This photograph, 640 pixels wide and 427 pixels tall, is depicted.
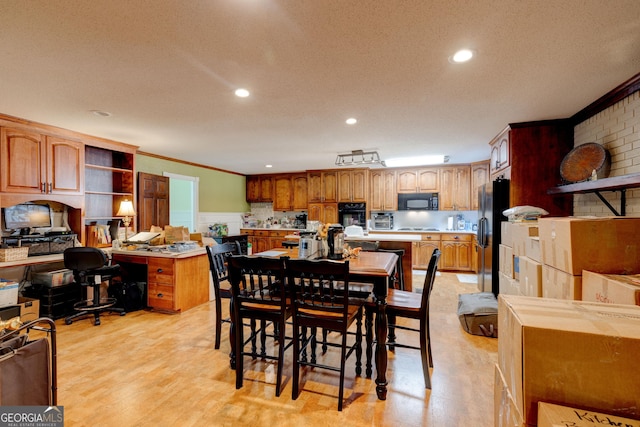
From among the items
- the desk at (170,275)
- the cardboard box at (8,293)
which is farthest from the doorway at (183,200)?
the cardboard box at (8,293)

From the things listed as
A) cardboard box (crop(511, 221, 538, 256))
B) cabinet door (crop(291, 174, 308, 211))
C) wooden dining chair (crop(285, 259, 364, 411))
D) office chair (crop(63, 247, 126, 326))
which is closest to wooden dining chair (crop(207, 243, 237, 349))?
wooden dining chair (crop(285, 259, 364, 411))

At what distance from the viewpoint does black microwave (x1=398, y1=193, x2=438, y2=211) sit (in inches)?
249

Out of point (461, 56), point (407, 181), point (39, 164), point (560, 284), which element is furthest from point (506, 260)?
point (39, 164)

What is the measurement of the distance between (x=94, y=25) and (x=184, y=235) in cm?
281

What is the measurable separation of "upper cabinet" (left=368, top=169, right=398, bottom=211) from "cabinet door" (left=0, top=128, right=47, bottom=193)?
216 inches

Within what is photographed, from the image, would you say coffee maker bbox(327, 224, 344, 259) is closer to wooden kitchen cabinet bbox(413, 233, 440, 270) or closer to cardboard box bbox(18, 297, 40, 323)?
cardboard box bbox(18, 297, 40, 323)

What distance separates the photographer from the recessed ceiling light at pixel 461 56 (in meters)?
1.82

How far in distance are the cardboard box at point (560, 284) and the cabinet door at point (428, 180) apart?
4463mm

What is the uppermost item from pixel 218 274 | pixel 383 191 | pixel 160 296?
pixel 383 191

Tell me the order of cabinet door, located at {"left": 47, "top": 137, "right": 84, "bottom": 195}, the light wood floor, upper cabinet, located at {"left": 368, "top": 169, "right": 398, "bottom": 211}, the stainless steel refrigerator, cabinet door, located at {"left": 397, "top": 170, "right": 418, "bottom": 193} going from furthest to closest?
upper cabinet, located at {"left": 368, "top": 169, "right": 398, "bottom": 211}
cabinet door, located at {"left": 397, "top": 170, "right": 418, "bottom": 193}
the stainless steel refrigerator
cabinet door, located at {"left": 47, "top": 137, "right": 84, "bottom": 195}
the light wood floor

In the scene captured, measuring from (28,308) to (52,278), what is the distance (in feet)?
1.21

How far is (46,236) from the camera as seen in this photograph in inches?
139

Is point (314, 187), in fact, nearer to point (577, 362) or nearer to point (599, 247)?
point (599, 247)

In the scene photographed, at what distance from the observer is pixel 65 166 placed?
3.64 meters
